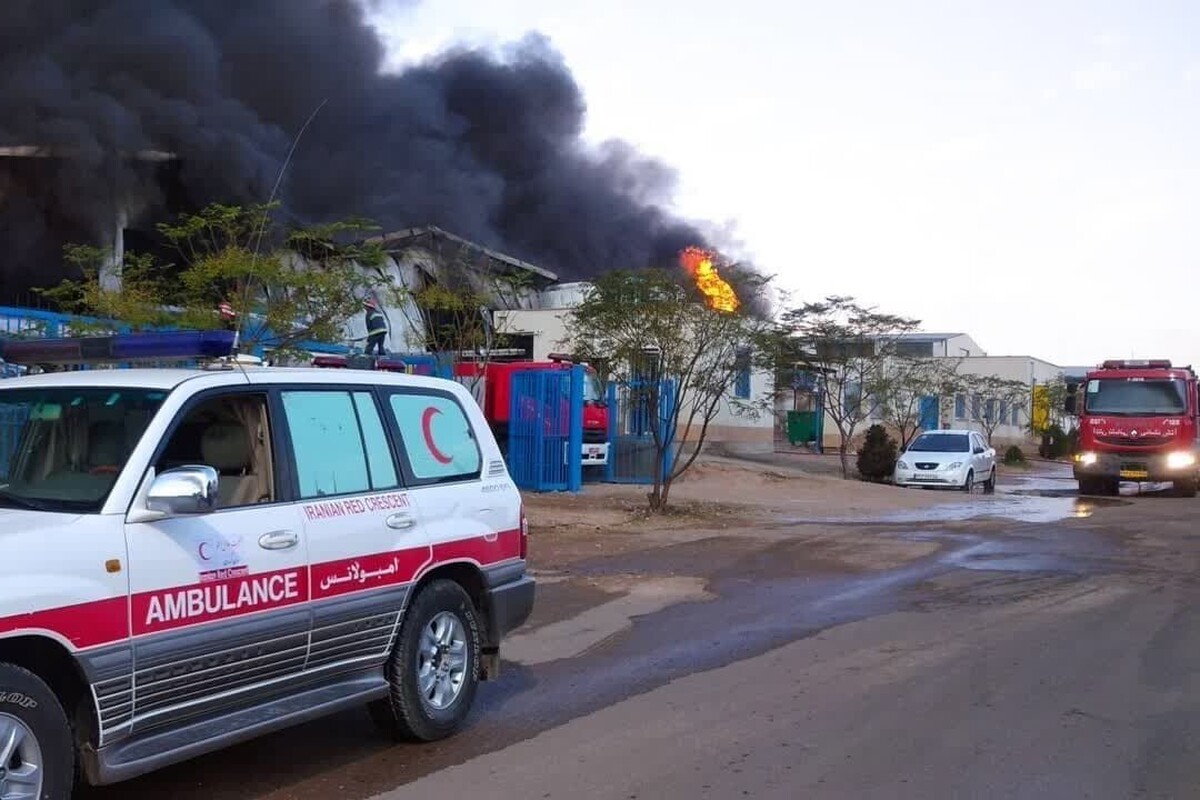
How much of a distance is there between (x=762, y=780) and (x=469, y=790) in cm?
132

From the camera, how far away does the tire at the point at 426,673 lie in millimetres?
5863

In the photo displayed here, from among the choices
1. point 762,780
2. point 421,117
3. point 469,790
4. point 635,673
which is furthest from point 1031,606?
point 421,117

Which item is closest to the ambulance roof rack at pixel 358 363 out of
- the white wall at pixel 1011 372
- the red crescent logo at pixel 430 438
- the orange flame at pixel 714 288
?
the red crescent logo at pixel 430 438

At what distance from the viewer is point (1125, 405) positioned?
981 inches

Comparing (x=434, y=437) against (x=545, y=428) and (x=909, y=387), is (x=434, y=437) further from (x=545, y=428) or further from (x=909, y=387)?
(x=909, y=387)

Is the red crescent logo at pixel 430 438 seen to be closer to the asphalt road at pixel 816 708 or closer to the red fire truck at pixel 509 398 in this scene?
the asphalt road at pixel 816 708

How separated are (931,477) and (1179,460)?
16.0 ft

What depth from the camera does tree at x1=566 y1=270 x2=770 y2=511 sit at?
1608cm

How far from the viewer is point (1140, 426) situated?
24531 millimetres

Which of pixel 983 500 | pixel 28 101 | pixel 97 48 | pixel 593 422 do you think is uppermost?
pixel 97 48

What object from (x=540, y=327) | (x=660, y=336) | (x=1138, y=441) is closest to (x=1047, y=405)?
(x=1138, y=441)

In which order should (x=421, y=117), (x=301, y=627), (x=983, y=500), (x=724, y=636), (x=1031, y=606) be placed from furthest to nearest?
(x=421, y=117) < (x=983, y=500) < (x=1031, y=606) < (x=724, y=636) < (x=301, y=627)

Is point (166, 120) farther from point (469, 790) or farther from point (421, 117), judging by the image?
point (469, 790)

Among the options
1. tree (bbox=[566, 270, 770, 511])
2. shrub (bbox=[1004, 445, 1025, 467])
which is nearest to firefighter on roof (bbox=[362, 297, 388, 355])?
tree (bbox=[566, 270, 770, 511])
